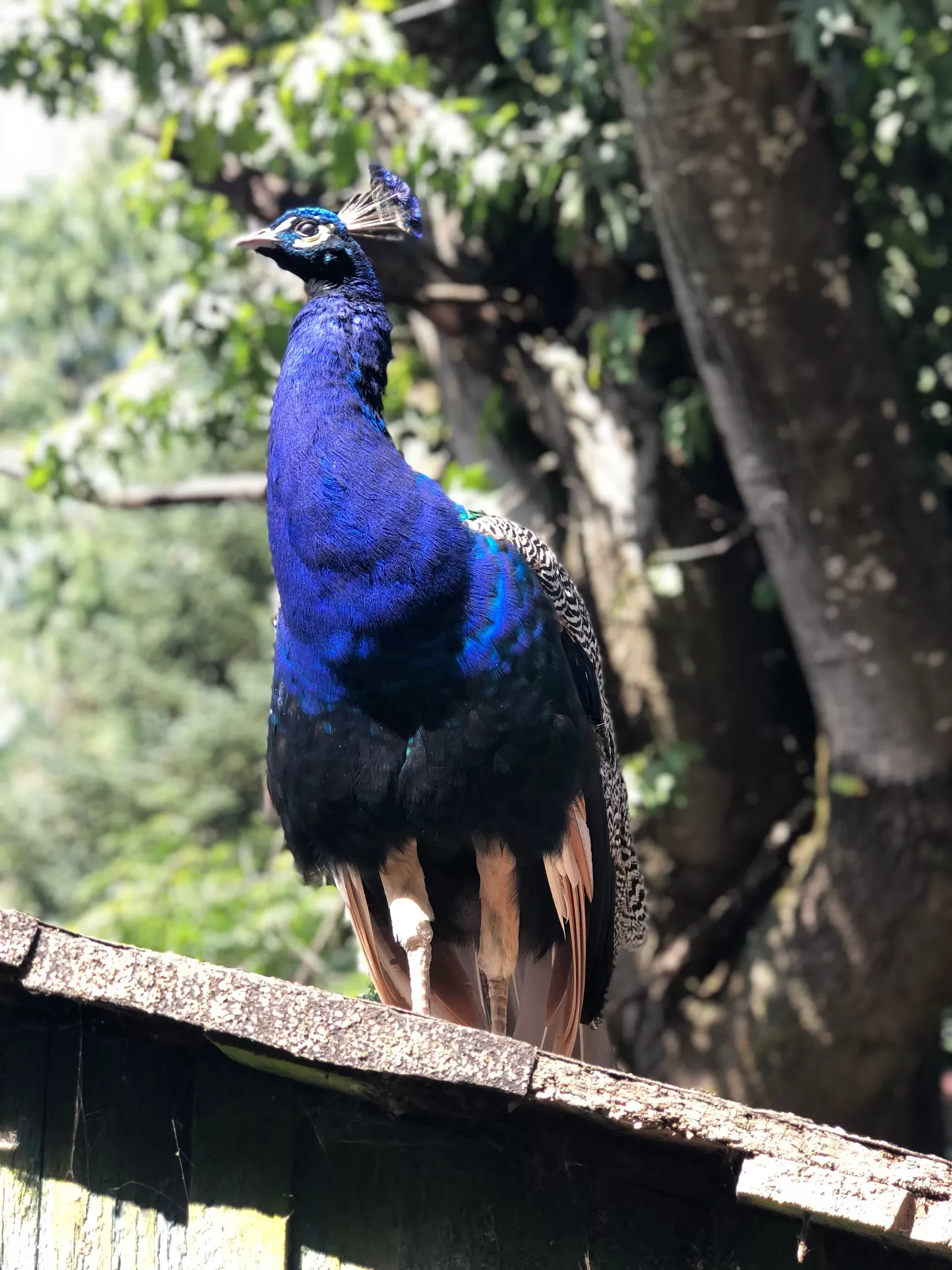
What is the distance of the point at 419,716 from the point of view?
2.80 meters

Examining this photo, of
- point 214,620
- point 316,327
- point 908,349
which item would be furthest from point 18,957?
point 214,620

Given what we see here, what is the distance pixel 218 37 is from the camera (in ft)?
21.4

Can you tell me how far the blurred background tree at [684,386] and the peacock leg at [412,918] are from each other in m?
1.96

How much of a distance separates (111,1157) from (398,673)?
984mm

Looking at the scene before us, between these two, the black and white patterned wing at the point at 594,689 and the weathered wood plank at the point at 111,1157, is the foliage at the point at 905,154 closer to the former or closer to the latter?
the black and white patterned wing at the point at 594,689

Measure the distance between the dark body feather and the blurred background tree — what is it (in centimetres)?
159

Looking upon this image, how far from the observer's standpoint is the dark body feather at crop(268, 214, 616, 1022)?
2.78m

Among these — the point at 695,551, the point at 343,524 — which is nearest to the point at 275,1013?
the point at 343,524

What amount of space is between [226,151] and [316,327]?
2055 mm

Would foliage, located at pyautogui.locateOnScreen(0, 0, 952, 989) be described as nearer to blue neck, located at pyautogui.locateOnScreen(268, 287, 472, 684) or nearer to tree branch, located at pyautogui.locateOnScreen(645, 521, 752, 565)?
tree branch, located at pyautogui.locateOnScreen(645, 521, 752, 565)

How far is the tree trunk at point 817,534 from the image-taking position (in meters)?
4.20

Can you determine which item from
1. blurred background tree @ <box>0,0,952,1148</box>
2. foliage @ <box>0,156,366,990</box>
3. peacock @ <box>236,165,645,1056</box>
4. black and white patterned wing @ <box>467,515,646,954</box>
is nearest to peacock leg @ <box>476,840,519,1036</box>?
peacock @ <box>236,165,645,1056</box>

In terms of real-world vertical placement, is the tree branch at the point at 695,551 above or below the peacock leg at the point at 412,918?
above

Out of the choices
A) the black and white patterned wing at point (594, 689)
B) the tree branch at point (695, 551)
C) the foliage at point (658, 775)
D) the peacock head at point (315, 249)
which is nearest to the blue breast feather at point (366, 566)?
the black and white patterned wing at point (594, 689)
